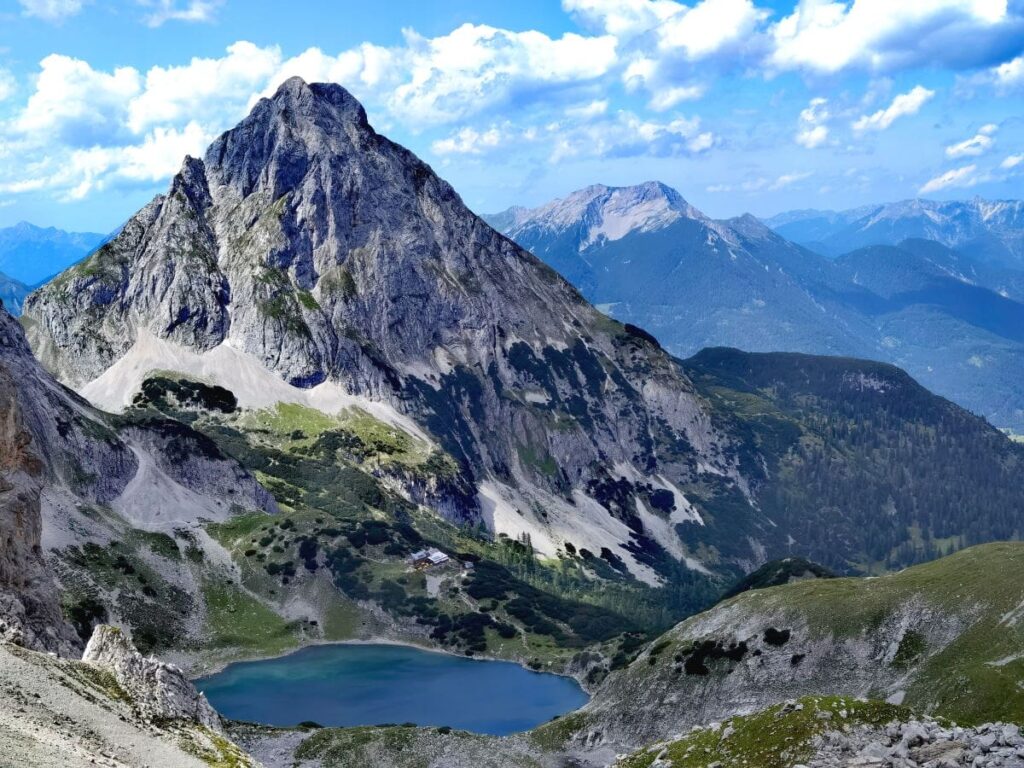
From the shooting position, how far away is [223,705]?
160125 millimetres

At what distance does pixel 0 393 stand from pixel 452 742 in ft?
237

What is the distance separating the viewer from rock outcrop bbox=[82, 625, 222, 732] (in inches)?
2640

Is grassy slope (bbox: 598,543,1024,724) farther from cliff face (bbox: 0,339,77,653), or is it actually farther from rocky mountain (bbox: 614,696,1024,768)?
cliff face (bbox: 0,339,77,653)

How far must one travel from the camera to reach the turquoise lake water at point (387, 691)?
531 ft

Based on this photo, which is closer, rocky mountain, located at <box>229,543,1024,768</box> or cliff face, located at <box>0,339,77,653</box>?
rocky mountain, located at <box>229,543,1024,768</box>

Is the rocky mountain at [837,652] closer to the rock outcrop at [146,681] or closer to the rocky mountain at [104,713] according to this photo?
the rock outcrop at [146,681]

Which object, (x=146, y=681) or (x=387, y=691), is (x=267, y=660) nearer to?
(x=387, y=691)

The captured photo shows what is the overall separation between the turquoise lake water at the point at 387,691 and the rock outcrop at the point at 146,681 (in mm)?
87747

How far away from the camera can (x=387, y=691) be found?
178 metres

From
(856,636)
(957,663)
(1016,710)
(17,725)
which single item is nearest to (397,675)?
(856,636)

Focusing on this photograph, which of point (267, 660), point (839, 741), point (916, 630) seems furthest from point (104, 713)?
point (267, 660)

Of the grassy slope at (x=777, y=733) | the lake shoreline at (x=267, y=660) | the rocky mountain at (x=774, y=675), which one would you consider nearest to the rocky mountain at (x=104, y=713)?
the grassy slope at (x=777, y=733)

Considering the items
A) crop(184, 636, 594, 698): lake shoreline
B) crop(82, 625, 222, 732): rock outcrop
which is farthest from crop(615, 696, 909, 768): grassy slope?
crop(184, 636, 594, 698): lake shoreline

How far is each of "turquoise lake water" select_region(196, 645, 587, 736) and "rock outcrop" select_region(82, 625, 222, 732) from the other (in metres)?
87.7
